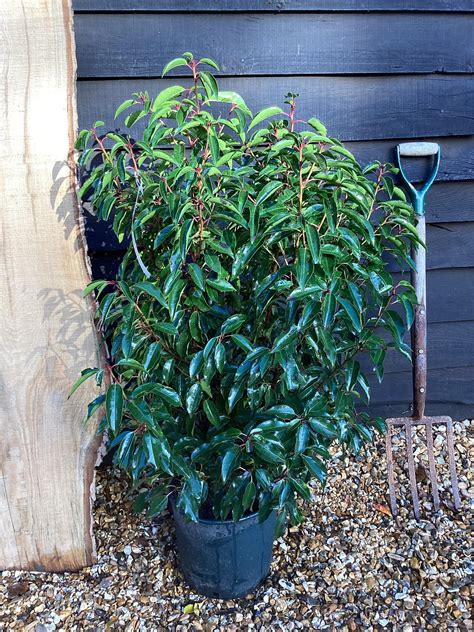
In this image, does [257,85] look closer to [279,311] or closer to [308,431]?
[279,311]

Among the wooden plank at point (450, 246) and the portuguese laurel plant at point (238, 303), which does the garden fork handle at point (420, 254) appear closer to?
the wooden plank at point (450, 246)

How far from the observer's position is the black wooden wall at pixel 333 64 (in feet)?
5.63

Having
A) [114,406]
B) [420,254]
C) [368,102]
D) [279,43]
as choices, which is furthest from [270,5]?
[114,406]

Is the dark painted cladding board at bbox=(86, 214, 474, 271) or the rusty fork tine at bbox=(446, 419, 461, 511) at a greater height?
the dark painted cladding board at bbox=(86, 214, 474, 271)

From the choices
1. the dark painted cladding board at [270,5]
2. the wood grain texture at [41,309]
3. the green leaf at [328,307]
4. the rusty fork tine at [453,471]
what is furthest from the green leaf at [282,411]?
the dark painted cladding board at [270,5]

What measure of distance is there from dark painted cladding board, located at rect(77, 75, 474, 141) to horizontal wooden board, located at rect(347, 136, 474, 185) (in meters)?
0.03

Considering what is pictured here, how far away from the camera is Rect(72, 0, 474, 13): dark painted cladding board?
1674mm

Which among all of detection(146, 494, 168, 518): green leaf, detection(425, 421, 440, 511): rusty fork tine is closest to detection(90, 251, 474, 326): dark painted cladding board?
detection(425, 421, 440, 511): rusty fork tine

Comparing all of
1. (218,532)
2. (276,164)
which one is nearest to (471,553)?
(218,532)

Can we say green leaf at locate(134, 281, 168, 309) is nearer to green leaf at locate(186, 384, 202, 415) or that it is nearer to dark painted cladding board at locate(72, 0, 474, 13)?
green leaf at locate(186, 384, 202, 415)

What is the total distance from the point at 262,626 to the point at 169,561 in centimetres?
36

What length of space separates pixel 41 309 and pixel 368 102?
50.3 inches

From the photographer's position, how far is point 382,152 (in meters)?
1.97

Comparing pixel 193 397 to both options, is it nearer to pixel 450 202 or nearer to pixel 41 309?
pixel 41 309
